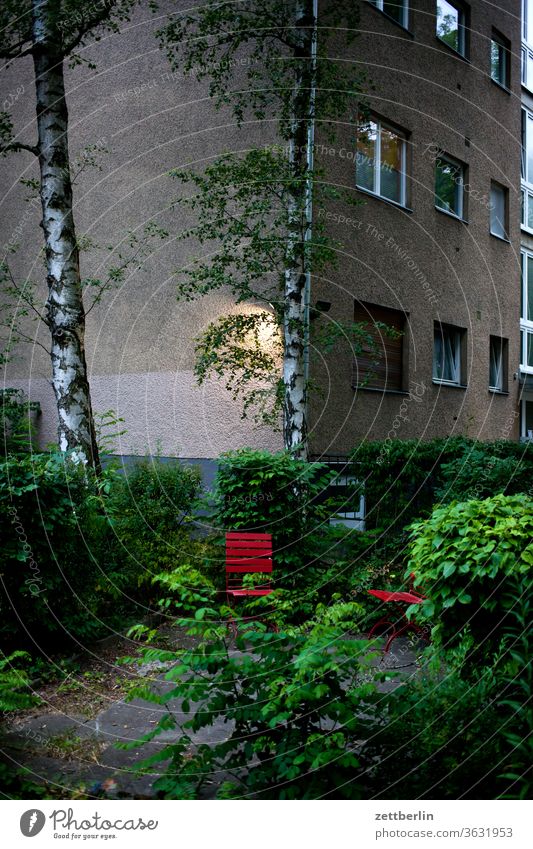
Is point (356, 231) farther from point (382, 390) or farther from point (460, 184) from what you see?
point (460, 184)

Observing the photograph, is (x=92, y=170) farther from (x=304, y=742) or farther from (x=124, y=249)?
(x=304, y=742)

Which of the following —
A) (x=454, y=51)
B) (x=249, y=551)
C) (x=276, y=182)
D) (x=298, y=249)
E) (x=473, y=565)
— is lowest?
(x=249, y=551)

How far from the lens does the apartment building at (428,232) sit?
13.0 meters

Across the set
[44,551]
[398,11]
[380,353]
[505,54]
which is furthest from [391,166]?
[44,551]

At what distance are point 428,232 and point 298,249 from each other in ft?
18.9

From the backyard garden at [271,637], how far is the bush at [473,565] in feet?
0.04

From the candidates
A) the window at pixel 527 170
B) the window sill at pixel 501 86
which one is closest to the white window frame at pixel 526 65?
the window at pixel 527 170

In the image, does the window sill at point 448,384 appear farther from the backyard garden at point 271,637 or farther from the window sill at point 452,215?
the backyard garden at point 271,637

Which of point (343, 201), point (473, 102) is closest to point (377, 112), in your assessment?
point (343, 201)

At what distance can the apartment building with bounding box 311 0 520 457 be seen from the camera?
13.0 meters

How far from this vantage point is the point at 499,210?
63.3 ft

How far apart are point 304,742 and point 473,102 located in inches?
649

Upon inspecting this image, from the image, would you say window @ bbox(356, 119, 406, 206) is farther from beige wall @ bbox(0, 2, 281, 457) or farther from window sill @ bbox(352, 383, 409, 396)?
window sill @ bbox(352, 383, 409, 396)
